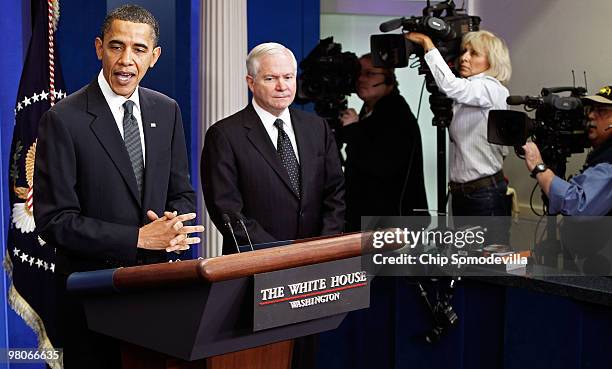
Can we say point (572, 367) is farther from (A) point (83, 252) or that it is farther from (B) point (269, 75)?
(A) point (83, 252)

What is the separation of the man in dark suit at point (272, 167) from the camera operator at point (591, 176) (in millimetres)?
958

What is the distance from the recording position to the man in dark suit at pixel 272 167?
2.83 metres

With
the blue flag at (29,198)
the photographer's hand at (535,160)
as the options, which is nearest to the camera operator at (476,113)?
the photographer's hand at (535,160)

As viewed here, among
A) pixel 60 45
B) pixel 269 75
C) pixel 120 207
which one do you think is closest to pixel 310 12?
pixel 60 45

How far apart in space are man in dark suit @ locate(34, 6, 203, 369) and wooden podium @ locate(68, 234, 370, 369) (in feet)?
0.84

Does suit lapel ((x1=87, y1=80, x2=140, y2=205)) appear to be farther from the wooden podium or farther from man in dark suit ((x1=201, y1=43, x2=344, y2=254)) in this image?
man in dark suit ((x1=201, y1=43, x2=344, y2=254))

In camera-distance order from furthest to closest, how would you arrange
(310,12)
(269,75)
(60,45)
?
(310,12) → (60,45) → (269,75)

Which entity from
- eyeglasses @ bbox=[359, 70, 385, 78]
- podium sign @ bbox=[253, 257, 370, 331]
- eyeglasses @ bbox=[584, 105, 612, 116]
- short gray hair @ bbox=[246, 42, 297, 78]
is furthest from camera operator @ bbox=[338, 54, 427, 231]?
podium sign @ bbox=[253, 257, 370, 331]

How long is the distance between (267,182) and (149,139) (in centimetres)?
79

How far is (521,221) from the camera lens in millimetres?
5398

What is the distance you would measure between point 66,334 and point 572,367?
1.74 metres

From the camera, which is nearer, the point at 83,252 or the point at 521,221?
the point at 83,252

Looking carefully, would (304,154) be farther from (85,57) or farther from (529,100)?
(85,57)

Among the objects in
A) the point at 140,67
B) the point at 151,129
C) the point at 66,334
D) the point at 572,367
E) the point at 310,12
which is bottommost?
the point at 572,367
